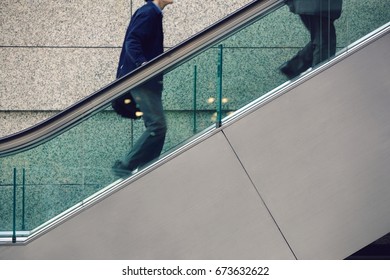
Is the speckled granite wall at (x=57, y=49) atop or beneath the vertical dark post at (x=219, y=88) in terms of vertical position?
atop

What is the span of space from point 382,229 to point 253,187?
2.50 ft

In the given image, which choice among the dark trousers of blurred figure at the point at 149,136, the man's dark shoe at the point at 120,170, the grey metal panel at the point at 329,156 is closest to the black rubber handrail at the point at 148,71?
the dark trousers of blurred figure at the point at 149,136

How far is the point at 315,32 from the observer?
4.45 metres

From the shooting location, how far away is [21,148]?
4.59m

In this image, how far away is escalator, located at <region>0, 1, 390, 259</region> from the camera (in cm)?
438

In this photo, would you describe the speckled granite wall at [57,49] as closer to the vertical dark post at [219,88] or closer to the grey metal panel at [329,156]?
the vertical dark post at [219,88]

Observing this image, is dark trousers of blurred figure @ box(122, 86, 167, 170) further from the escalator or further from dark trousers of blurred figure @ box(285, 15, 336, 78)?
dark trousers of blurred figure @ box(285, 15, 336, 78)

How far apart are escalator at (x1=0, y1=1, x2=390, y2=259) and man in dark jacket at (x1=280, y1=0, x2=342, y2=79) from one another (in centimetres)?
6

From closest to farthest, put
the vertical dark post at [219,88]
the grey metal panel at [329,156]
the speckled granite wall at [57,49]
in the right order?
the grey metal panel at [329,156] < the vertical dark post at [219,88] < the speckled granite wall at [57,49]

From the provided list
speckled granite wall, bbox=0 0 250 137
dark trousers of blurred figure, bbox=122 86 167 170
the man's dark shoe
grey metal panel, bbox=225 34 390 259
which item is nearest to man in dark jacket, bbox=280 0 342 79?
grey metal panel, bbox=225 34 390 259

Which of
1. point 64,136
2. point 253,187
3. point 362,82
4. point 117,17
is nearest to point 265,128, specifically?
point 253,187

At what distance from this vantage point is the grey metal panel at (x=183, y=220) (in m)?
4.42

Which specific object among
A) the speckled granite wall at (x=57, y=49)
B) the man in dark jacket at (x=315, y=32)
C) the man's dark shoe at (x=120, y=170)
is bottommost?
the man's dark shoe at (x=120, y=170)
